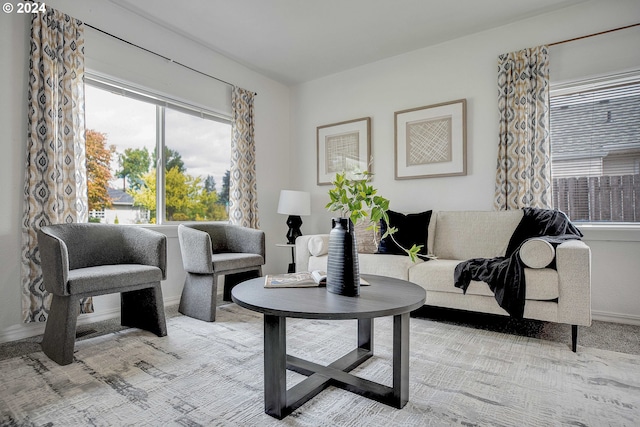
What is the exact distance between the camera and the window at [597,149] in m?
2.87

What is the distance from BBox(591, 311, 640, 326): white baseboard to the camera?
2754 mm

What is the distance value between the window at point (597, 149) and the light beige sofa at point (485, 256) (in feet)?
2.01

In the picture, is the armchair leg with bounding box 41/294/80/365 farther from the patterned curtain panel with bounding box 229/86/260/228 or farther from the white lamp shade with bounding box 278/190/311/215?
the white lamp shade with bounding box 278/190/311/215

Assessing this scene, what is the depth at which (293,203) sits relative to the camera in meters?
4.05

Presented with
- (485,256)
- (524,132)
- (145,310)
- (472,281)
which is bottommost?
(145,310)

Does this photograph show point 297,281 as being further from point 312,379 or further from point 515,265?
point 515,265

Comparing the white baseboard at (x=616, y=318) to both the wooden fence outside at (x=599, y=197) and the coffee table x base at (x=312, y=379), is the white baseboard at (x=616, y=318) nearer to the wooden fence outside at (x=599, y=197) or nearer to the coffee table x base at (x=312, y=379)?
the wooden fence outside at (x=599, y=197)

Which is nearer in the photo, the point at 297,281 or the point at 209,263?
the point at 297,281

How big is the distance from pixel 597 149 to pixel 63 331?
4.13m

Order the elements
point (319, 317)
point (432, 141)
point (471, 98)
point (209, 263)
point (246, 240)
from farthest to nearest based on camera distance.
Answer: point (432, 141) → point (471, 98) → point (246, 240) → point (209, 263) → point (319, 317)

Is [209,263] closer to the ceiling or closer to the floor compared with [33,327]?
closer to the ceiling

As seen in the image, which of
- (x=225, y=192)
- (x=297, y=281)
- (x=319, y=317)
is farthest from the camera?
(x=225, y=192)

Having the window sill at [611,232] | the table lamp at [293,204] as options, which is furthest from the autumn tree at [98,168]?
the window sill at [611,232]

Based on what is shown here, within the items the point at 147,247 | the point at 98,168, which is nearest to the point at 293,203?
the point at 147,247
